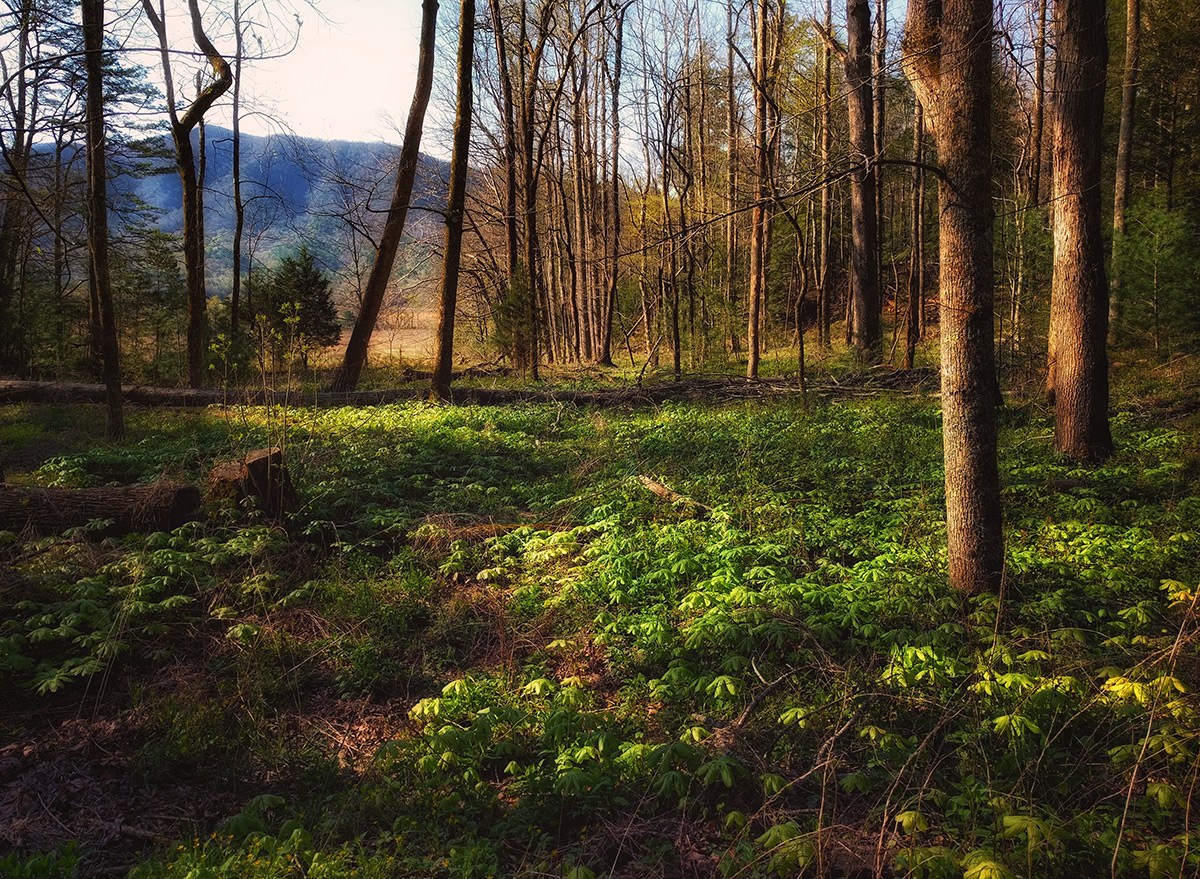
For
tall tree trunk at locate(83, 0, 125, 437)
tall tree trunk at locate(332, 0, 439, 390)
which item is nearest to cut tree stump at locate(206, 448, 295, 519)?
tall tree trunk at locate(83, 0, 125, 437)

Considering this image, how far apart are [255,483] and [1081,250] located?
9.07 m

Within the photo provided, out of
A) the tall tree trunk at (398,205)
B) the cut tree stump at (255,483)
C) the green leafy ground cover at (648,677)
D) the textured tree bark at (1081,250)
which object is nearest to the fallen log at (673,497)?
the green leafy ground cover at (648,677)

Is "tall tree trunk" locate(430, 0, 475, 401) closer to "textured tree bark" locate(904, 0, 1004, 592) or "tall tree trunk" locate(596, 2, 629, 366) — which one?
"tall tree trunk" locate(596, 2, 629, 366)

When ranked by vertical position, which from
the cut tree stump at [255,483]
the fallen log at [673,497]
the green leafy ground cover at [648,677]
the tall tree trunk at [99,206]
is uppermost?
the tall tree trunk at [99,206]

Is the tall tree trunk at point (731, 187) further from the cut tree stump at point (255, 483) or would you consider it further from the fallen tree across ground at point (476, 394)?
the cut tree stump at point (255, 483)

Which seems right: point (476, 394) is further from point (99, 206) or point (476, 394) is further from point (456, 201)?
point (99, 206)

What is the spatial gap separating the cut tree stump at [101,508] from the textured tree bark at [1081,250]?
9.25 metres

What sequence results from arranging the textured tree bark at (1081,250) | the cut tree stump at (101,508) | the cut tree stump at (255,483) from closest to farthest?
1. the cut tree stump at (101,508)
2. the cut tree stump at (255,483)
3. the textured tree bark at (1081,250)

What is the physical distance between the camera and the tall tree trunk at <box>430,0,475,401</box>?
12.9 m

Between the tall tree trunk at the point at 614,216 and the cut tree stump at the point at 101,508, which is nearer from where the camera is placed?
the cut tree stump at the point at 101,508

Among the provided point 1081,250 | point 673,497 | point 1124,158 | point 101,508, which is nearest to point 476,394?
point 673,497

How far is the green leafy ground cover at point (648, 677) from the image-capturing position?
9.06 ft

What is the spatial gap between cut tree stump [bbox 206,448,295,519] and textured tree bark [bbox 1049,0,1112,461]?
8.41 metres

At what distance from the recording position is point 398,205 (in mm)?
14297
